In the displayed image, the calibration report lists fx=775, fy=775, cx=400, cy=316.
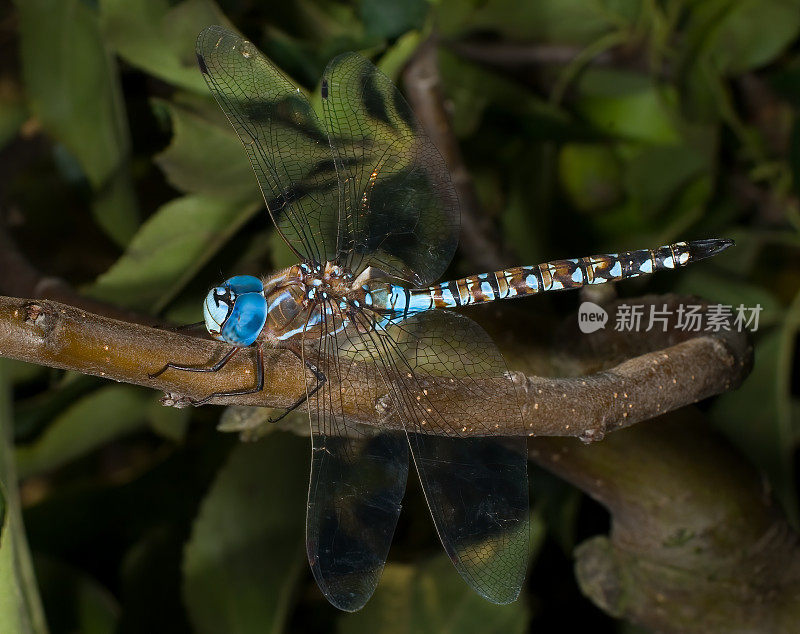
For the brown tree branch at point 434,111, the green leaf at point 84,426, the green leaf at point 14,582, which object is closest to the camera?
the green leaf at point 14,582

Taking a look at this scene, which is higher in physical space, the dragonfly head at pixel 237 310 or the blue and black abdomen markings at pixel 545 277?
the blue and black abdomen markings at pixel 545 277

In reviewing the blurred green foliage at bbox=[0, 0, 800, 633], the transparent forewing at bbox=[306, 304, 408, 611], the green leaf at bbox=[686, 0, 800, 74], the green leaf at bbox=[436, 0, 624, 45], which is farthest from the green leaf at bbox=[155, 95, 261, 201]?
the green leaf at bbox=[686, 0, 800, 74]

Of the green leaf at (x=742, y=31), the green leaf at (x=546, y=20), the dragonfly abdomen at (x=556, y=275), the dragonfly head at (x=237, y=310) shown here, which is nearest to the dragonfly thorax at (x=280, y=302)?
the dragonfly head at (x=237, y=310)

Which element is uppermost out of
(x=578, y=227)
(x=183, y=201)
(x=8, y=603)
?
(x=578, y=227)

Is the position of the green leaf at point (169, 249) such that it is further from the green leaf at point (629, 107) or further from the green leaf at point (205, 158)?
the green leaf at point (629, 107)

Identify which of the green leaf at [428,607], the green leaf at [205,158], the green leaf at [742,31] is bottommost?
the green leaf at [428,607]

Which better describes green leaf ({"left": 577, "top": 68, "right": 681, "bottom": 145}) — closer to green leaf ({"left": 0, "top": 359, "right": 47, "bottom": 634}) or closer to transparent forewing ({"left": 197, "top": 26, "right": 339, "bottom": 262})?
transparent forewing ({"left": 197, "top": 26, "right": 339, "bottom": 262})

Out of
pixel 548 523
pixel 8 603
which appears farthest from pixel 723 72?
pixel 8 603

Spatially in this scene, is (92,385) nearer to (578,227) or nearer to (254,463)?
(254,463)
